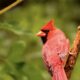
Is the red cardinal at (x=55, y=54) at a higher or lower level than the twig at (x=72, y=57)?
lower

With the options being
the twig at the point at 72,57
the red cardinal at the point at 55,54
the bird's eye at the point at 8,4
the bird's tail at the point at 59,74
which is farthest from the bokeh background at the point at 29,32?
the twig at the point at 72,57

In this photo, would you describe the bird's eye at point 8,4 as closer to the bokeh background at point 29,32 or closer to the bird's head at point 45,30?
the bokeh background at point 29,32

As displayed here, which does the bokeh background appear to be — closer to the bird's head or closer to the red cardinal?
the bird's head

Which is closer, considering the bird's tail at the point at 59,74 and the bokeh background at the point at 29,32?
the bird's tail at the point at 59,74

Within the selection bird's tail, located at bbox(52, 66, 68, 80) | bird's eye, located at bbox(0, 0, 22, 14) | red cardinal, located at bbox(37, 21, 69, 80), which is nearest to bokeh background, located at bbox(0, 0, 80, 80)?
bird's eye, located at bbox(0, 0, 22, 14)

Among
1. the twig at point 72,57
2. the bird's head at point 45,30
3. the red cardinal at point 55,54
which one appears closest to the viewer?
the twig at point 72,57

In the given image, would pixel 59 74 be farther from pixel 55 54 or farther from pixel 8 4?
pixel 8 4
